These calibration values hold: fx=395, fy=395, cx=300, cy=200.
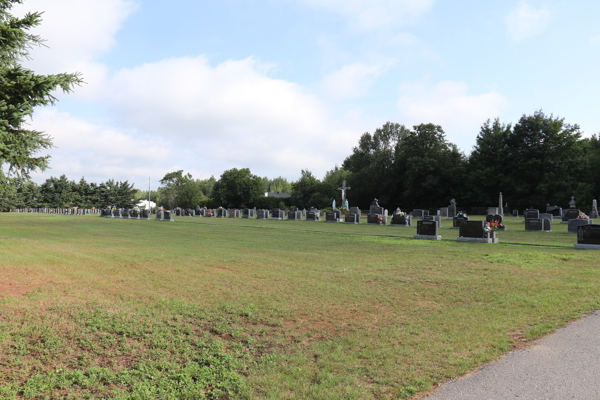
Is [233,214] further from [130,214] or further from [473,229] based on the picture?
[473,229]

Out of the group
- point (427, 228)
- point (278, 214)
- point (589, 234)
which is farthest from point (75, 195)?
point (589, 234)

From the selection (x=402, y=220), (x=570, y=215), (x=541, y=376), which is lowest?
(x=541, y=376)

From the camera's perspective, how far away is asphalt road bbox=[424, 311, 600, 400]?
3309 mm

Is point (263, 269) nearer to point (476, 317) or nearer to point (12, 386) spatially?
point (476, 317)

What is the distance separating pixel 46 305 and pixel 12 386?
263 cm

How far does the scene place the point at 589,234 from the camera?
13.4 meters

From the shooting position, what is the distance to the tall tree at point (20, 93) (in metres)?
6.63

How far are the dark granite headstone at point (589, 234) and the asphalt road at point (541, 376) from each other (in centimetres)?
1081

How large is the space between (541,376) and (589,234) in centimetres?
1235

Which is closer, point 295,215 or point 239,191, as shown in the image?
point 295,215

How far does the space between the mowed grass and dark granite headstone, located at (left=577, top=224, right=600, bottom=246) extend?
4172 mm

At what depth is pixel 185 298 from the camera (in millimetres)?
6414

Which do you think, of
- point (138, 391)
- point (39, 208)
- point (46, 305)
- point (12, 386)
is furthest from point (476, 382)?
point (39, 208)

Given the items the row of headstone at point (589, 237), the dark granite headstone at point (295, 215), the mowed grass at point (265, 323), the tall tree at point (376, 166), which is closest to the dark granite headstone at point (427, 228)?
the row of headstone at point (589, 237)
